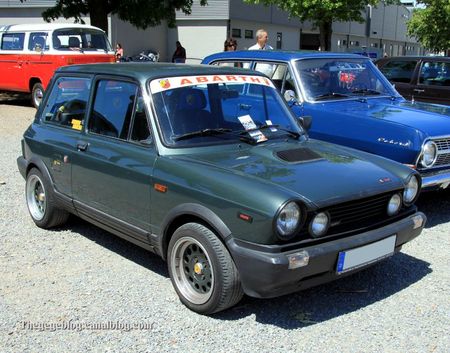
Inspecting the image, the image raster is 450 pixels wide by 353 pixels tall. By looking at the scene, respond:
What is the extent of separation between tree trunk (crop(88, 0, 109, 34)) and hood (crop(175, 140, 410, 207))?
1367 centimetres

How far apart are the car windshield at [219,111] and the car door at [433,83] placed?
5.94 m

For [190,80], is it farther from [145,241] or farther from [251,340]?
[251,340]

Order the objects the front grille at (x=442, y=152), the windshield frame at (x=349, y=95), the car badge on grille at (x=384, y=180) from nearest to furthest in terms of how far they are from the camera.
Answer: the car badge on grille at (x=384, y=180) → the front grille at (x=442, y=152) → the windshield frame at (x=349, y=95)

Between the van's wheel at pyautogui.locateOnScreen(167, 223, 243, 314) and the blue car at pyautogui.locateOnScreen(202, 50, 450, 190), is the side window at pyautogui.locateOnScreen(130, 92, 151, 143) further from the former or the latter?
the blue car at pyautogui.locateOnScreen(202, 50, 450, 190)

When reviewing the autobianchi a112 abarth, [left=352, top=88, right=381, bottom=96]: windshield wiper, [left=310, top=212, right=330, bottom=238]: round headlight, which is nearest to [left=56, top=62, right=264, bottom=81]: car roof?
the autobianchi a112 abarth

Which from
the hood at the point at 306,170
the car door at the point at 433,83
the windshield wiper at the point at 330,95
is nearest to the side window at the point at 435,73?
the car door at the point at 433,83

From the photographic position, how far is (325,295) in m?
3.92

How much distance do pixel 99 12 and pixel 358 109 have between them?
40.9 feet

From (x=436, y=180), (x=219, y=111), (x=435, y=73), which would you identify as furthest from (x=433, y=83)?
(x=219, y=111)

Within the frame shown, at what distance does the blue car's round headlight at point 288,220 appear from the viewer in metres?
3.14

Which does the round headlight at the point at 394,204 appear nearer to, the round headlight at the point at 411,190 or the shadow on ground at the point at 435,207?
the round headlight at the point at 411,190

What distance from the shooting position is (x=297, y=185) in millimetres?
3348

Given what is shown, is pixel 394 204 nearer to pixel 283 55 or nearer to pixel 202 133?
pixel 202 133

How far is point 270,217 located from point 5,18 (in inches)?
1241
